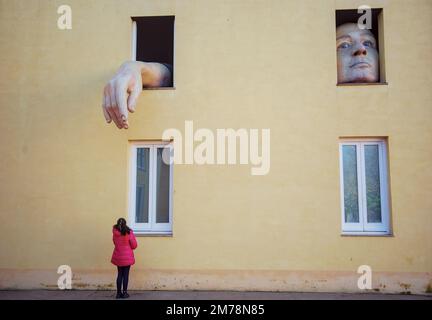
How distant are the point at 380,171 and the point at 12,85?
776cm

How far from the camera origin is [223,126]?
8.12 metres

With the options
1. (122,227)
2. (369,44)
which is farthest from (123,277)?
(369,44)

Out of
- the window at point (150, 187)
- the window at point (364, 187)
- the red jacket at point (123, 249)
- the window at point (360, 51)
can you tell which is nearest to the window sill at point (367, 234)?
the window at point (364, 187)

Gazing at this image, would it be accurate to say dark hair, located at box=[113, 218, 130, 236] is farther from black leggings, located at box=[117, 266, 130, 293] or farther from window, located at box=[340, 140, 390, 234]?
window, located at box=[340, 140, 390, 234]

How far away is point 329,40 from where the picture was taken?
8.20 m

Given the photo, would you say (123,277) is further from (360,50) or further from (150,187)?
(360,50)

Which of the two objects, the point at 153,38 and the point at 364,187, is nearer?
the point at 364,187

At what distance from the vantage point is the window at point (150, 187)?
27.1ft

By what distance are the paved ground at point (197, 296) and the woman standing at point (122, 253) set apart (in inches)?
11.5

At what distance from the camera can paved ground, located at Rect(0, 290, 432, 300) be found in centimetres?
731

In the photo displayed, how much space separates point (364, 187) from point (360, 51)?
275 cm

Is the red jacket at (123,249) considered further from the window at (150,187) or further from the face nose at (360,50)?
the face nose at (360,50)
